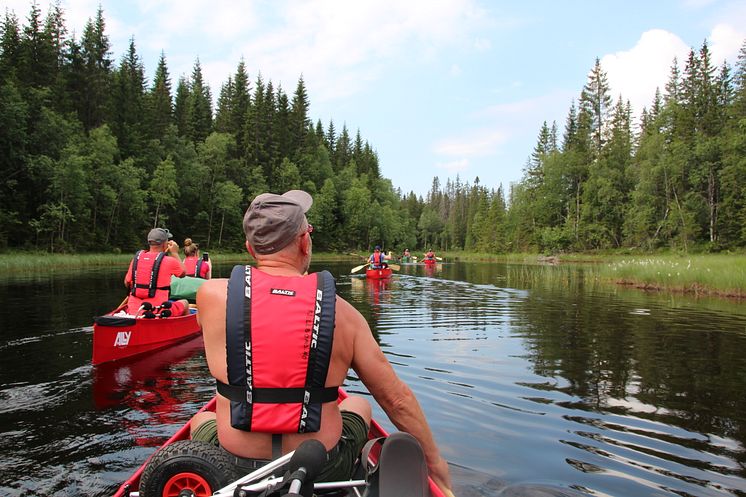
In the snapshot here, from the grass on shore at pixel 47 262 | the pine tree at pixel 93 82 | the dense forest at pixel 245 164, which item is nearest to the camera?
the grass on shore at pixel 47 262

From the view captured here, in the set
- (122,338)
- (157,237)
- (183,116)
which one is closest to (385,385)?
(122,338)

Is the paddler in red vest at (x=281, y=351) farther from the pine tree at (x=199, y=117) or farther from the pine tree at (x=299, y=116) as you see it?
the pine tree at (x=299, y=116)

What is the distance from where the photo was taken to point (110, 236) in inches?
1747

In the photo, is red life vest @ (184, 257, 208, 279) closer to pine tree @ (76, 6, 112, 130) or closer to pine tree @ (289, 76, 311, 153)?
pine tree @ (76, 6, 112, 130)

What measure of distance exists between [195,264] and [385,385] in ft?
35.9

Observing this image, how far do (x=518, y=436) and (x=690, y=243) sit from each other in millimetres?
47848

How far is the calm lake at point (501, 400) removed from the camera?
447 centimetres

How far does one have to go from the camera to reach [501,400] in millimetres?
6703

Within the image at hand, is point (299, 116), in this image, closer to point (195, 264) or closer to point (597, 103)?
point (597, 103)

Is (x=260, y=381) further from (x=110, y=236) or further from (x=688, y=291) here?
(x=110, y=236)

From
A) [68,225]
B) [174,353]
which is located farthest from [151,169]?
[174,353]

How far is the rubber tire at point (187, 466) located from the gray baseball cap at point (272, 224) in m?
1.00

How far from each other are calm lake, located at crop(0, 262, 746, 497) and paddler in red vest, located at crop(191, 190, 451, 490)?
2.27 m

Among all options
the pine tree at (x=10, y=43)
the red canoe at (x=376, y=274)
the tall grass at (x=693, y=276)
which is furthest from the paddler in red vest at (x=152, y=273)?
the pine tree at (x=10, y=43)
